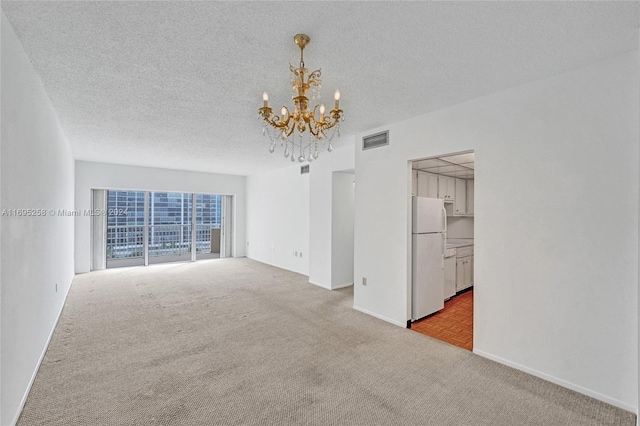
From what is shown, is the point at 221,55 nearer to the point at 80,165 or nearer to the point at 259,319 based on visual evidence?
the point at 259,319

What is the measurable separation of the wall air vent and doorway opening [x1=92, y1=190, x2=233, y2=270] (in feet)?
19.9

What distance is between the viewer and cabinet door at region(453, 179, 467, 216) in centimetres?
538

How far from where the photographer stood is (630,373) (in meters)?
2.04

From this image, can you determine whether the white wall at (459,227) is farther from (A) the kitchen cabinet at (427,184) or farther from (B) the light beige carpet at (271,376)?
(B) the light beige carpet at (271,376)

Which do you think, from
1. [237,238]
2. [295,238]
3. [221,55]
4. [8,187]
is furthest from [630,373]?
[237,238]

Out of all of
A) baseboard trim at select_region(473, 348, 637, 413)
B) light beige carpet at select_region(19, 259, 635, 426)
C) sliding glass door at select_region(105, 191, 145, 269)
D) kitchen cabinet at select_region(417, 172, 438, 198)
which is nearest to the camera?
light beige carpet at select_region(19, 259, 635, 426)

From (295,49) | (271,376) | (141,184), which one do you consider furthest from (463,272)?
(141,184)

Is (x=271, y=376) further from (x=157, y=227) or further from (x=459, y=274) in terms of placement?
(x=157, y=227)

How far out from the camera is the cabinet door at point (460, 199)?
5.38m

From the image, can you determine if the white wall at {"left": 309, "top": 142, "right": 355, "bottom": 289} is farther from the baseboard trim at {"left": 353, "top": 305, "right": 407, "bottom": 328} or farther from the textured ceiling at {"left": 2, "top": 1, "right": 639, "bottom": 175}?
the textured ceiling at {"left": 2, "top": 1, "right": 639, "bottom": 175}

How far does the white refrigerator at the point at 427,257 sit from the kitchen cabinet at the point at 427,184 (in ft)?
1.63

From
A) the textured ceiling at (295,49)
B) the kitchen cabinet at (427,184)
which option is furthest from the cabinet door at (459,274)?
the textured ceiling at (295,49)

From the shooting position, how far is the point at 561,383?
2336mm

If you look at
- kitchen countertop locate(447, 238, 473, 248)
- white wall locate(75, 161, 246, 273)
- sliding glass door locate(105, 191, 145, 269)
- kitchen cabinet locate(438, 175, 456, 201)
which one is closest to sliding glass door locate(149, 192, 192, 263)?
sliding glass door locate(105, 191, 145, 269)
